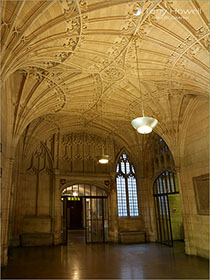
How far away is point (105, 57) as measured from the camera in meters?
6.97

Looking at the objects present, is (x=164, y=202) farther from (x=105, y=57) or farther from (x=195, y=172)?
(x=105, y=57)

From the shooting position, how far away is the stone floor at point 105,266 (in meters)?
5.90

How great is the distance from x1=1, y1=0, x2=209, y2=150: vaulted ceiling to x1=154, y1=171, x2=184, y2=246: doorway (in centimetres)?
322

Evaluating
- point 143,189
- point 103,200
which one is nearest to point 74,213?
point 103,200

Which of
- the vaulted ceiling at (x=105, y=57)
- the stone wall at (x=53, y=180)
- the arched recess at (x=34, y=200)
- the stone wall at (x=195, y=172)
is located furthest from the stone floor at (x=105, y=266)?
the vaulted ceiling at (x=105, y=57)

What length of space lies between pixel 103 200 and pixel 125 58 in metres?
9.16

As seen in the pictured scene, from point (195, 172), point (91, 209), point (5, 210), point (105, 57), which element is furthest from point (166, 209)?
point (105, 57)

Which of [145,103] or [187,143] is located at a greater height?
[145,103]

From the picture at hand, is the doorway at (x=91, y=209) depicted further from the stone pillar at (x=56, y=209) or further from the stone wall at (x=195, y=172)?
the stone wall at (x=195, y=172)

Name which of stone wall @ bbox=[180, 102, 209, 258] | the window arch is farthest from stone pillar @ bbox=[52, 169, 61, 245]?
stone wall @ bbox=[180, 102, 209, 258]

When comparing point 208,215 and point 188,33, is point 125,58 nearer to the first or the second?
point 188,33

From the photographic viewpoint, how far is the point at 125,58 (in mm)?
7023

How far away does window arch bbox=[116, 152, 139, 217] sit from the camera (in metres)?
13.4

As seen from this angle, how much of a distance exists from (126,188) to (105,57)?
901 centimetres
